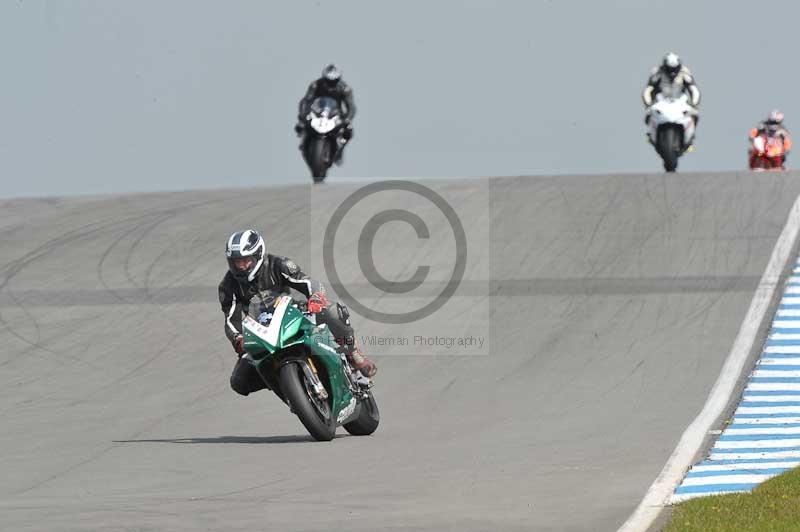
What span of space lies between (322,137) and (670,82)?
5826mm

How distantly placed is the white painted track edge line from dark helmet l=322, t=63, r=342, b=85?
8.27 meters

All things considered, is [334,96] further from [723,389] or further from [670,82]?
[723,389]

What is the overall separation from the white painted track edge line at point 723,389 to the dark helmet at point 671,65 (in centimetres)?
507

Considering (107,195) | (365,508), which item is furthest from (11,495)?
(107,195)

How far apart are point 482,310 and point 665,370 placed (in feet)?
11.6

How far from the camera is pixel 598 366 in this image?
14.0 m

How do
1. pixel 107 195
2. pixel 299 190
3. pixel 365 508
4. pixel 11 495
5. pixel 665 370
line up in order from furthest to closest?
pixel 107 195 < pixel 299 190 < pixel 665 370 < pixel 11 495 < pixel 365 508

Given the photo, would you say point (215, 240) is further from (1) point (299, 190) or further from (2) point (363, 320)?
(2) point (363, 320)

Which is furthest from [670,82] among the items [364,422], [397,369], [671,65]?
[364,422]

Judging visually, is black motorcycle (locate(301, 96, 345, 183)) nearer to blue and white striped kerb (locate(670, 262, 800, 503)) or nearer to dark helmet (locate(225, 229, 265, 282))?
blue and white striped kerb (locate(670, 262, 800, 503))

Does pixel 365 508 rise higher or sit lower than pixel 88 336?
higher

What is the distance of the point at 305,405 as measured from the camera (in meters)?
10.3

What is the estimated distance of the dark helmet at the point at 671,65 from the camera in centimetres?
2498

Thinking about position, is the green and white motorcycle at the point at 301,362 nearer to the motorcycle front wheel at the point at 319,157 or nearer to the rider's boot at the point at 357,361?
the rider's boot at the point at 357,361
